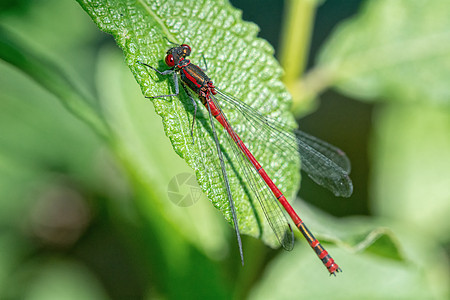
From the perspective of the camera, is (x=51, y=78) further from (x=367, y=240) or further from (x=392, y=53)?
(x=392, y=53)

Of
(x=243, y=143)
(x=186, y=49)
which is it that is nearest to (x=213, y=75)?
(x=186, y=49)

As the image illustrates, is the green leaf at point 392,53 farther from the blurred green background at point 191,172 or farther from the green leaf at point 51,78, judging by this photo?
the green leaf at point 51,78

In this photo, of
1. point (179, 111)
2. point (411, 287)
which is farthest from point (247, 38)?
point (411, 287)

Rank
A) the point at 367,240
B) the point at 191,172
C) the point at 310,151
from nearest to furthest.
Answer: the point at 367,240 → the point at 310,151 → the point at 191,172

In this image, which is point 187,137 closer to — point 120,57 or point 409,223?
point 120,57

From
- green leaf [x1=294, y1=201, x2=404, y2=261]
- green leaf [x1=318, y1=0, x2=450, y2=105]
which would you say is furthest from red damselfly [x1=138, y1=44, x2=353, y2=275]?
green leaf [x1=318, y1=0, x2=450, y2=105]

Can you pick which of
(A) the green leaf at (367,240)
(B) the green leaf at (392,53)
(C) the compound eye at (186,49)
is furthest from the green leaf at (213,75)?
(B) the green leaf at (392,53)
